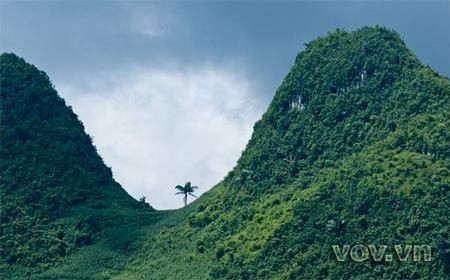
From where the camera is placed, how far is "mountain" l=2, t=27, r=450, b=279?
7581cm

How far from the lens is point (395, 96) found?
90.1 m

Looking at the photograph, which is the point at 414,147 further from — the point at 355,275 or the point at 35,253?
the point at 35,253

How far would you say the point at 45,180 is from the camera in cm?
9969

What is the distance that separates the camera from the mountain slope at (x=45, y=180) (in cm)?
9325

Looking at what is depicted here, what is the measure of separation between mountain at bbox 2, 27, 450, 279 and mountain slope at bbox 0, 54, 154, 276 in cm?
116

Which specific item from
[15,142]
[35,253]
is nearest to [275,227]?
[35,253]

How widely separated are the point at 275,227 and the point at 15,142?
107 feet

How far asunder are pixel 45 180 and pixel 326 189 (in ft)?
99.7

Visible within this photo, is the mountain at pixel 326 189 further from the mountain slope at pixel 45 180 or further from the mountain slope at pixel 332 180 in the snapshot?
the mountain slope at pixel 45 180

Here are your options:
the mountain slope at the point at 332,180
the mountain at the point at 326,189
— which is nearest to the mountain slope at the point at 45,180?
the mountain at the point at 326,189

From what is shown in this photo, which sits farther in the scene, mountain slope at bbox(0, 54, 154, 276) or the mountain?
mountain slope at bbox(0, 54, 154, 276)

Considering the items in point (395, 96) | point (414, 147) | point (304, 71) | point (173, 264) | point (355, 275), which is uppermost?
point (304, 71)

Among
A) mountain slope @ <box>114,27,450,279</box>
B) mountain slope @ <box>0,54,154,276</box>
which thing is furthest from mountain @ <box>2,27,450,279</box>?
mountain slope @ <box>0,54,154,276</box>

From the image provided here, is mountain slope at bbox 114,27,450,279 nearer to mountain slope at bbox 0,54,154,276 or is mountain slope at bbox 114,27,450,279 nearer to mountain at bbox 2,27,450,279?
mountain at bbox 2,27,450,279
